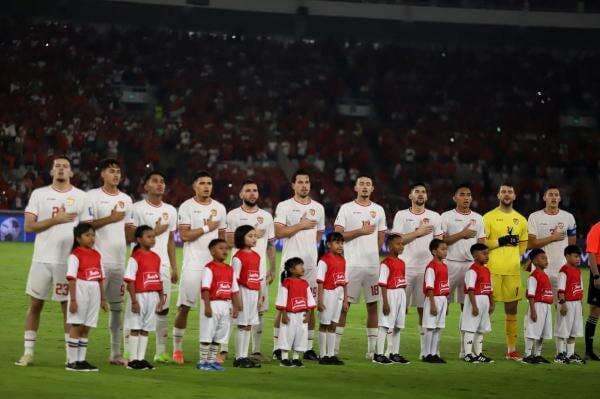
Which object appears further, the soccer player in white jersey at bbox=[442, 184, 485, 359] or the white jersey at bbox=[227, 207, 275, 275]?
the soccer player in white jersey at bbox=[442, 184, 485, 359]

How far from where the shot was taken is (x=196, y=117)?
127 ft

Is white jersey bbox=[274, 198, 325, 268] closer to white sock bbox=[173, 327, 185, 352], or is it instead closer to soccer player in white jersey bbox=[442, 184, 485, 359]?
white sock bbox=[173, 327, 185, 352]

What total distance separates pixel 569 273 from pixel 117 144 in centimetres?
2199

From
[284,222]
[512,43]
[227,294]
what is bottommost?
[227,294]

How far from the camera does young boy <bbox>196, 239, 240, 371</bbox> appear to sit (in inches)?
512

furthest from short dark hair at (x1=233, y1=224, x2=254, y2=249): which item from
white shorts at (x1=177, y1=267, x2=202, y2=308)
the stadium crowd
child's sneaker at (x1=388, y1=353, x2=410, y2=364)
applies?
the stadium crowd

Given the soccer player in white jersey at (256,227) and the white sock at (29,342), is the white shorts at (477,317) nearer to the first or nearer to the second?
the soccer player in white jersey at (256,227)

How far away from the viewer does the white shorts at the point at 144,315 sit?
12648 mm

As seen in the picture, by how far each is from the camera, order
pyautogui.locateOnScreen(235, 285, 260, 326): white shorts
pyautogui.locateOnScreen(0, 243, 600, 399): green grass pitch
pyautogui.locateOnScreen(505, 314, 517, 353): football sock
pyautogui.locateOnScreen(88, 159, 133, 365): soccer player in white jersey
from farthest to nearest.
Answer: pyautogui.locateOnScreen(505, 314, 517, 353): football sock < pyautogui.locateOnScreen(235, 285, 260, 326): white shorts < pyautogui.locateOnScreen(88, 159, 133, 365): soccer player in white jersey < pyautogui.locateOnScreen(0, 243, 600, 399): green grass pitch

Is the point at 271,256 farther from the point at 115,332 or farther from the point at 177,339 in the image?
the point at 115,332

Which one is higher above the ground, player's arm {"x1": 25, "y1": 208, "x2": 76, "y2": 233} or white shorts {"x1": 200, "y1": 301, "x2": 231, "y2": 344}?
player's arm {"x1": 25, "y1": 208, "x2": 76, "y2": 233}

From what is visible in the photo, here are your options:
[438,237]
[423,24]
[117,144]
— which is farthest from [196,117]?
[438,237]

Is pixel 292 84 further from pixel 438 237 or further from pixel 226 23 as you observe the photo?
pixel 438 237

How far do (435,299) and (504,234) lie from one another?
5.44 ft
